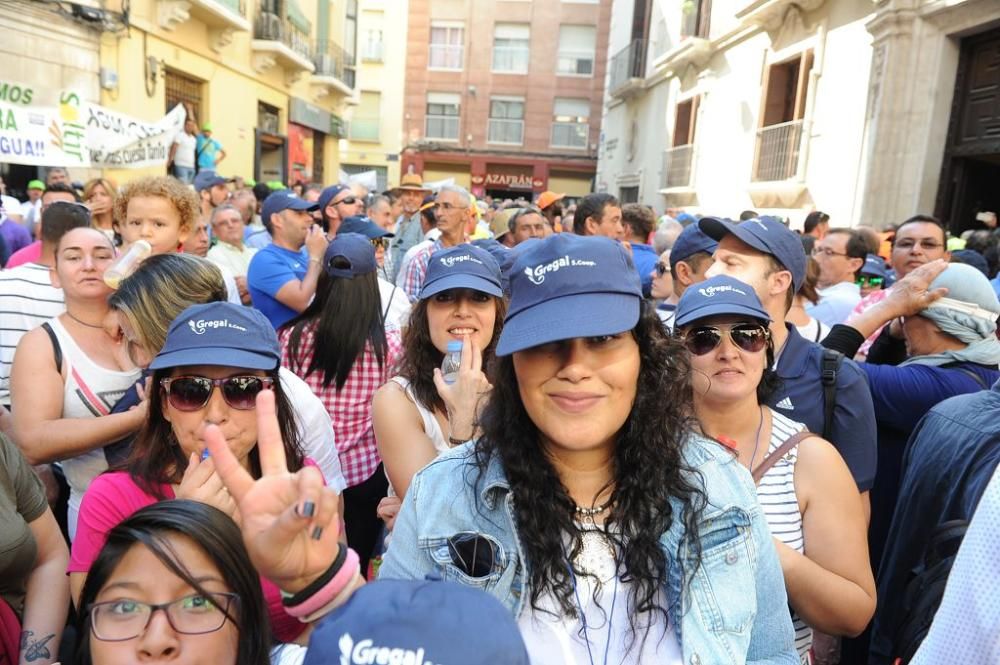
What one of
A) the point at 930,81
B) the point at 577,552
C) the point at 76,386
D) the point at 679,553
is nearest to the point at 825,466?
the point at 679,553

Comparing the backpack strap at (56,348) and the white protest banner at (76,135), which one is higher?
the white protest banner at (76,135)

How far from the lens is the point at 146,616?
4.75 feet

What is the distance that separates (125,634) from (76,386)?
1379mm

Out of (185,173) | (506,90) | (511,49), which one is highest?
(511,49)

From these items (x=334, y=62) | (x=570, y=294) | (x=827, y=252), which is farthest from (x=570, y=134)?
(x=570, y=294)

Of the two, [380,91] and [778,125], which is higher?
[380,91]

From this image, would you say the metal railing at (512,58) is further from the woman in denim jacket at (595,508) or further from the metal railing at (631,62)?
the woman in denim jacket at (595,508)

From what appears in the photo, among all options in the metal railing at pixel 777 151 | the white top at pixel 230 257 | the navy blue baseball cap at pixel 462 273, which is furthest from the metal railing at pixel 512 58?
the navy blue baseball cap at pixel 462 273

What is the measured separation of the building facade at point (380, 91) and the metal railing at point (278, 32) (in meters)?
15.5

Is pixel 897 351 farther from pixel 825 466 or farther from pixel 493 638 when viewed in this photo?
pixel 493 638

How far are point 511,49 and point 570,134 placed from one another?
16.9ft

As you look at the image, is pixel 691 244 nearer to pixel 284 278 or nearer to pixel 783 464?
pixel 783 464

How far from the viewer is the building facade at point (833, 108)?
A: 818cm

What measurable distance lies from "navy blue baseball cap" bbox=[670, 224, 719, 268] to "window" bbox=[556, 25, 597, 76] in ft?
106
